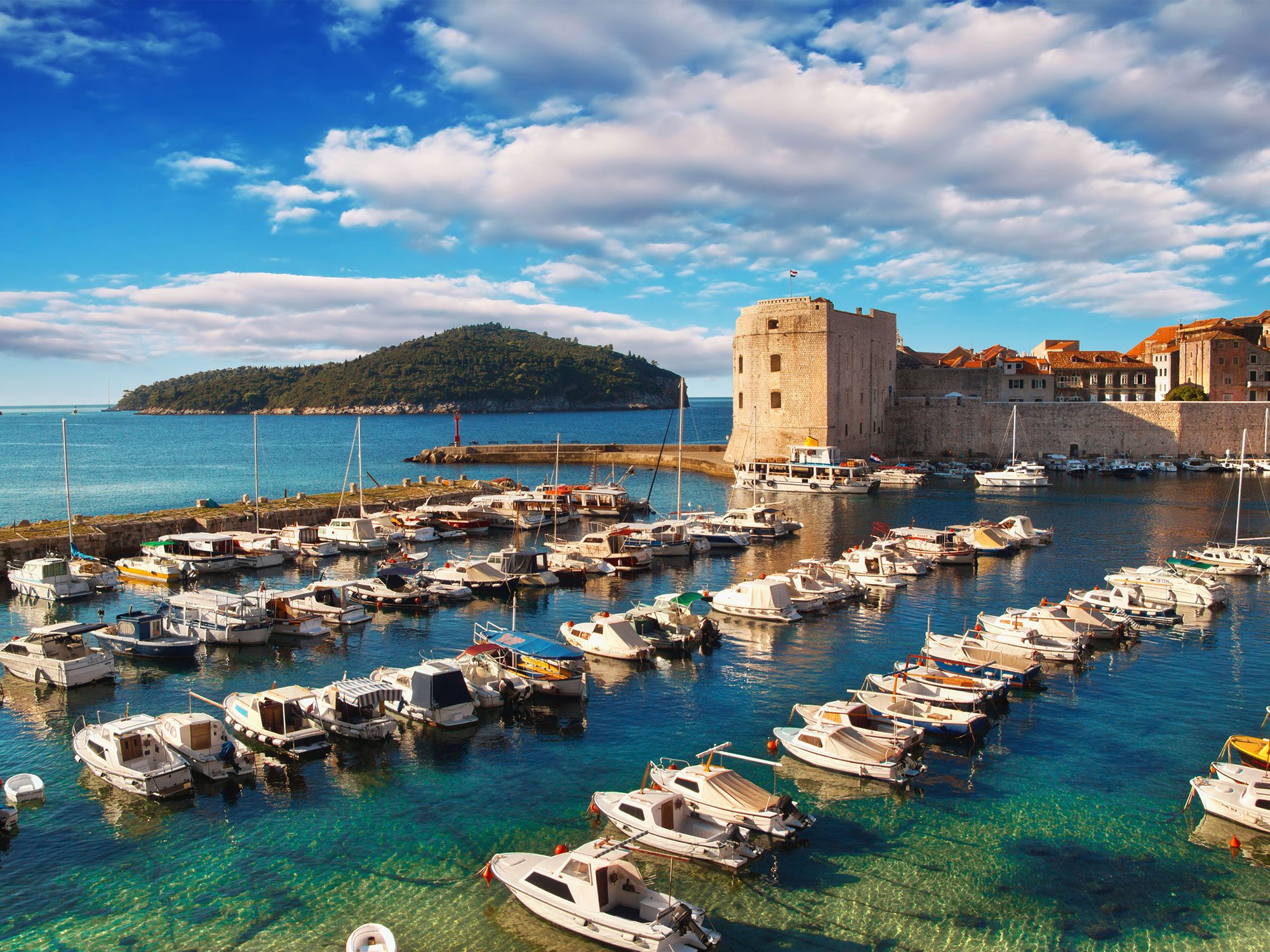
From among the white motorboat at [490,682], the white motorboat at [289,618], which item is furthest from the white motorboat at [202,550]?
the white motorboat at [490,682]

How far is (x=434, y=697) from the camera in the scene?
17562 mm

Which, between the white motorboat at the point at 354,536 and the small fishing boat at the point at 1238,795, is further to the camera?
the white motorboat at the point at 354,536

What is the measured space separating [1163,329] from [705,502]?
67508mm

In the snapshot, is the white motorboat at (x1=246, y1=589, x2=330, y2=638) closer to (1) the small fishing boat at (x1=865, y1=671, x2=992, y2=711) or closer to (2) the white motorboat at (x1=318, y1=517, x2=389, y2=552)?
(2) the white motorboat at (x1=318, y1=517, x2=389, y2=552)

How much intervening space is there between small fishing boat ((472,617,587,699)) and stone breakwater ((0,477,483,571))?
23588 millimetres

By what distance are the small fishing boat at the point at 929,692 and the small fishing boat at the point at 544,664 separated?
243 inches

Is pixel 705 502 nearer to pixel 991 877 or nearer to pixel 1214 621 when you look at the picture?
pixel 1214 621

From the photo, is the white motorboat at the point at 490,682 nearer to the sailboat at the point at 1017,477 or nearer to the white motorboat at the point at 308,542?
the white motorboat at the point at 308,542

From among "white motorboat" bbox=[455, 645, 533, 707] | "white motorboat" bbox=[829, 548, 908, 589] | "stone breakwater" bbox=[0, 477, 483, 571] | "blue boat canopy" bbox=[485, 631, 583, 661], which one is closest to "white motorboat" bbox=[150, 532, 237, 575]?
"stone breakwater" bbox=[0, 477, 483, 571]

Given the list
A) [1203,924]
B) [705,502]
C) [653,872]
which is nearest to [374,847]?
[653,872]

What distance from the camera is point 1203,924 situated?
1112cm

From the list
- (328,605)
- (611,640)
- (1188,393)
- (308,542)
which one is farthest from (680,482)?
(1188,393)

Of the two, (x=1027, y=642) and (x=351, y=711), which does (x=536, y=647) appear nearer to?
(x=351, y=711)

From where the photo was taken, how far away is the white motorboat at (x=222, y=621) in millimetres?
23484
